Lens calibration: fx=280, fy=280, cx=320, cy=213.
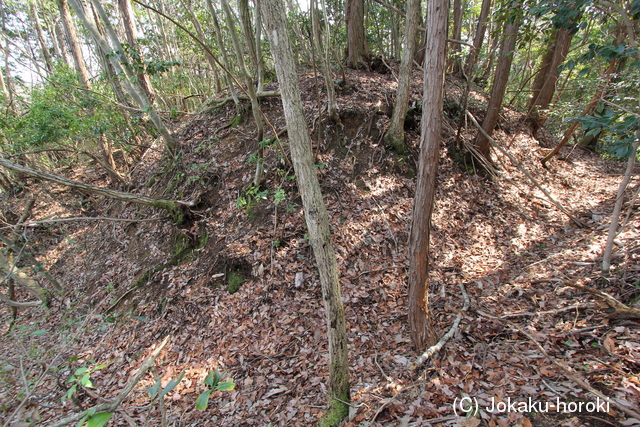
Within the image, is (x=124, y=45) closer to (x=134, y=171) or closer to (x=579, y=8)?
(x=134, y=171)

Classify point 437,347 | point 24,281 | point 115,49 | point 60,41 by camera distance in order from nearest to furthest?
1. point 437,347
2. point 24,281
3. point 115,49
4. point 60,41

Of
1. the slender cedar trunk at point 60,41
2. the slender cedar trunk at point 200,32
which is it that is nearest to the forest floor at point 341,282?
the slender cedar trunk at point 200,32

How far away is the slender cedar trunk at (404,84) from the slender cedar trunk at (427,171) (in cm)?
282

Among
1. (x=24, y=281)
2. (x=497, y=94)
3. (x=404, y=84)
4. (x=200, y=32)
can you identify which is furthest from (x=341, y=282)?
(x=24, y=281)

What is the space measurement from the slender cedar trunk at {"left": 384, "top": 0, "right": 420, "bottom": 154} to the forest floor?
327 millimetres

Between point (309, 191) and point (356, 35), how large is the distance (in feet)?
29.3

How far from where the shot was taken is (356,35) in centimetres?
934

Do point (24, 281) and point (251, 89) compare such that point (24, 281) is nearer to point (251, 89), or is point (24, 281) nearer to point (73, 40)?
point (251, 89)

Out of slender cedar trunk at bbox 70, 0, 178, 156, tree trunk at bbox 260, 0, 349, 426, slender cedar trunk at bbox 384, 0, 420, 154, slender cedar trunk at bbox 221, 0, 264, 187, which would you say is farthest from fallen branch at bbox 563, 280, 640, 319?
slender cedar trunk at bbox 70, 0, 178, 156

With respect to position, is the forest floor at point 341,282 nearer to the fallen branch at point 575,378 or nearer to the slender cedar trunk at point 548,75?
the fallen branch at point 575,378

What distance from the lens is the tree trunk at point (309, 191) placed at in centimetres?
234

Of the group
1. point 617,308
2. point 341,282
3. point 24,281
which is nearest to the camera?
point 617,308

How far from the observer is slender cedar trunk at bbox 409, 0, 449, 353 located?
306 centimetres

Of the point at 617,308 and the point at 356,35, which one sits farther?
the point at 356,35
